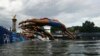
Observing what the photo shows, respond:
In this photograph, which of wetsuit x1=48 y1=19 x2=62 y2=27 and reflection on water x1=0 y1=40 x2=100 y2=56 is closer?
reflection on water x1=0 y1=40 x2=100 y2=56

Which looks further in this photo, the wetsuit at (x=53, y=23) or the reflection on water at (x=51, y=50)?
the wetsuit at (x=53, y=23)

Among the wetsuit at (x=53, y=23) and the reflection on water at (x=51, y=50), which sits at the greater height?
the wetsuit at (x=53, y=23)

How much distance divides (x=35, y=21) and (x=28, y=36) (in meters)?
70.1

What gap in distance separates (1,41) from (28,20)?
7.79 m

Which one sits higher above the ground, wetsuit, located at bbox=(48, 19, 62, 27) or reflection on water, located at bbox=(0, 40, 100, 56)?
wetsuit, located at bbox=(48, 19, 62, 27)

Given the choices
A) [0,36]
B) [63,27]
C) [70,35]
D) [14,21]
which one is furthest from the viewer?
[14,21]

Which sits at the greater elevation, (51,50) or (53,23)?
(53,23)

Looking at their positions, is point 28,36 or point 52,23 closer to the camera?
point 52,23

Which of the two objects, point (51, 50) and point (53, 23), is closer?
point (51, 50)

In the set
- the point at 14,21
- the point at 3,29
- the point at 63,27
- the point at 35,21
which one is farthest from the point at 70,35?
the point at 14,21

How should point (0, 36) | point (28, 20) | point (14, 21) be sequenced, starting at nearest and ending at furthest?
1. point (0, 36)
2. point (28, 20)
3. point (14, 21)

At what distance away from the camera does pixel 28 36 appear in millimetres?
133375

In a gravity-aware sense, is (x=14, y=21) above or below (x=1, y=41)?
above

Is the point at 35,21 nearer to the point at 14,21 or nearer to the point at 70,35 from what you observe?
the point at 70,35
